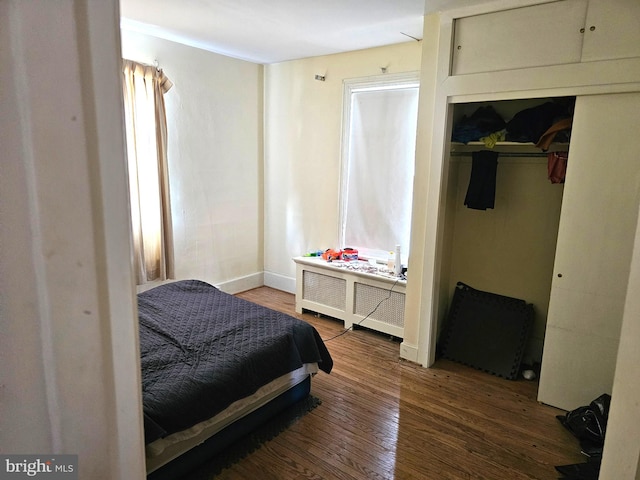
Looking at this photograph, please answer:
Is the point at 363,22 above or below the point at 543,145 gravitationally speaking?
above

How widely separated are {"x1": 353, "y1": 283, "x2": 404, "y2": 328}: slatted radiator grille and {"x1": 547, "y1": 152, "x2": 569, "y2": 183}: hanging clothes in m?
1.45

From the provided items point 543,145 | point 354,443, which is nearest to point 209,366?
point 354,443

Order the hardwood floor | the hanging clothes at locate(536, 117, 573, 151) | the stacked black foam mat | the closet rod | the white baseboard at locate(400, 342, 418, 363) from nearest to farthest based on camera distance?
the hardwood floor → the hanging clothes at locate(536, 117, 573, 151) → the closet rod → the stacked black foam mat → the white baseboard at locate(400, 342, 418, 363)

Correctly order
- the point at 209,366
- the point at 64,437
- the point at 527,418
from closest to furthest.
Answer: the point at 64,437, the point at 209,366, the point at 527,418

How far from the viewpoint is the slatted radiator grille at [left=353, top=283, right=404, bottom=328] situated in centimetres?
349

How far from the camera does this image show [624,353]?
70cm

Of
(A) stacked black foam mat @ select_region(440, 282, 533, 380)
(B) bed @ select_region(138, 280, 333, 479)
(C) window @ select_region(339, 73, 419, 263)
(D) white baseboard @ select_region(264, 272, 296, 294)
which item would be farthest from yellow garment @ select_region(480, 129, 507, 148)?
(D) white baseboard @ select_region(264, 272, 296, 294)

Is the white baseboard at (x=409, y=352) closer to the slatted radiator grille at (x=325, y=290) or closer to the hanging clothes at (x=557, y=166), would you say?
the slatted radiator grille at (x=325, y=290)

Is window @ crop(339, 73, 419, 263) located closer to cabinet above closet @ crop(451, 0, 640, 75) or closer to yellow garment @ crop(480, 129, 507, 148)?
yellow garment @ crop(480, 129, 507, 148)

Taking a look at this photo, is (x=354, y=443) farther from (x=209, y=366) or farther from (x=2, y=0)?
(x=2, y=0)

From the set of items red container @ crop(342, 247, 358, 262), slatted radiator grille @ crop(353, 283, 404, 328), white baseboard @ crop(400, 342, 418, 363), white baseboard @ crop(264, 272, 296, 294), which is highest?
red container @ crop(342, 247, 358, 262)

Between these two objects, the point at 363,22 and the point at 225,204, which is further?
the point at 225,204

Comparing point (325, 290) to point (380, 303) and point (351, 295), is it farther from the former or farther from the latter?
point (380, 303)

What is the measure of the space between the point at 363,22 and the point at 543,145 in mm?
1573
